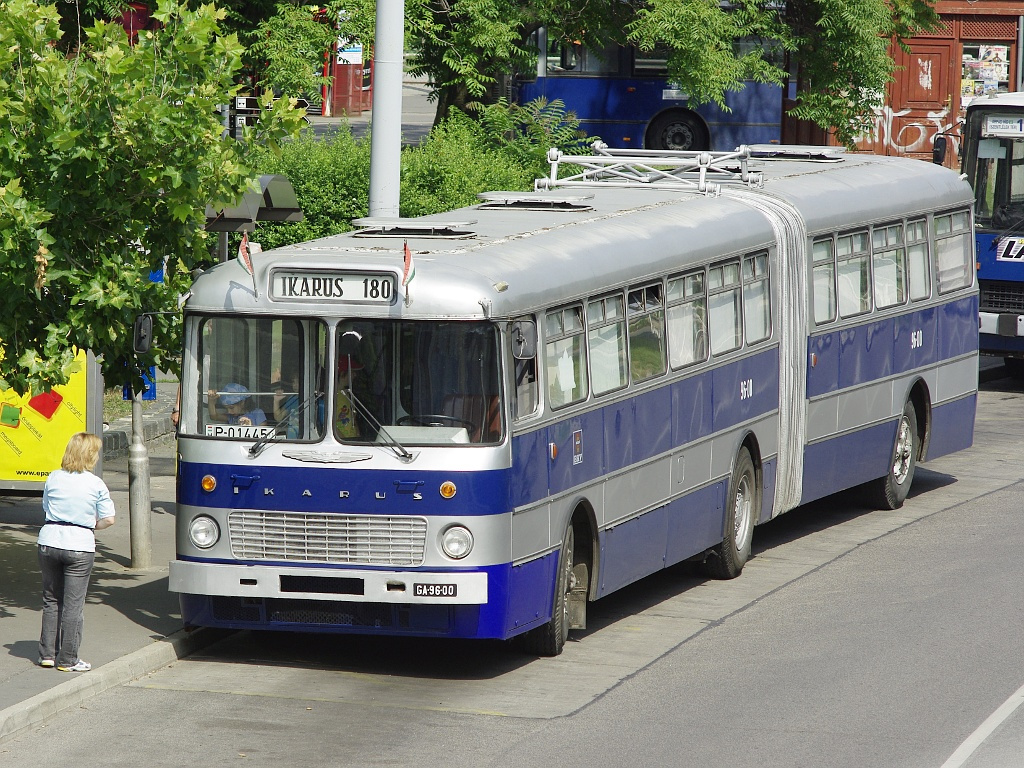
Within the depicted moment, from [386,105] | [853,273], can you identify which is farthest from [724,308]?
[386,105]

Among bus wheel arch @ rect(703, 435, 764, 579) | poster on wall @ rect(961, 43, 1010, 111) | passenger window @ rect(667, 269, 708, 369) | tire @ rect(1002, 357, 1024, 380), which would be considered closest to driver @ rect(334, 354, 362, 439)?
passenger window @ rect(667, 269, 708, 369)

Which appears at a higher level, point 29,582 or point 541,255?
point 541,255

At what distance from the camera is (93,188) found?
10609mm

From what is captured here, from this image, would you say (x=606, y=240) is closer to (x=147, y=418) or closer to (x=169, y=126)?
(x=169, y=126)

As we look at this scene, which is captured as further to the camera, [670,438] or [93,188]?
[670,438]

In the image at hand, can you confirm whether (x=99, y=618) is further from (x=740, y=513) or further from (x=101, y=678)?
(x=740, y=513)

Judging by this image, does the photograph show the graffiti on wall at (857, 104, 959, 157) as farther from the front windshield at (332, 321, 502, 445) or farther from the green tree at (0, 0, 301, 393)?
the front windshield at (332, 321, 502, 445)

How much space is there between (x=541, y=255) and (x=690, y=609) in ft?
10.0

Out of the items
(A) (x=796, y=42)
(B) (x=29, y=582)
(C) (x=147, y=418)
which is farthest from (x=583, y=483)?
(A) (x=796, y=42)

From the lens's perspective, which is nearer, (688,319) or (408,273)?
(408,273)

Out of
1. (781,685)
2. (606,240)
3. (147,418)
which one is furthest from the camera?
(147,418)

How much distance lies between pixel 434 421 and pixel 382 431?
1.00 feet

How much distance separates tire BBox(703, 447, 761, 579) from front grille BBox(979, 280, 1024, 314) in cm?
1049

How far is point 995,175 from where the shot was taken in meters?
24.2
